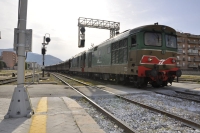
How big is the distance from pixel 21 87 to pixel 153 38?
27.0ft

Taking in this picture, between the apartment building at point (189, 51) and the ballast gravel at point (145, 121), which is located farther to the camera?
the apartment building at point (189, 51)

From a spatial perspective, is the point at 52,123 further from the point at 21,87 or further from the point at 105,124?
the point at 21,87

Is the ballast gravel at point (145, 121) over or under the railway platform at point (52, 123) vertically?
under

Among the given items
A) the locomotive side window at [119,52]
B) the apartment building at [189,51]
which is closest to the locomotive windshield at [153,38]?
the locomotive side window at [119,52]

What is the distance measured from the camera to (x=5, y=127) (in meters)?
4.12

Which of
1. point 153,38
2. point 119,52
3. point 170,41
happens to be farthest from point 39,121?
point 170,41

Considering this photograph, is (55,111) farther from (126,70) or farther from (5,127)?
(126,70)

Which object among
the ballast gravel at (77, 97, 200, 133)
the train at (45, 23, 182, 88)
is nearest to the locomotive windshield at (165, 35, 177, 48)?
the train at (45, 23, 182, 88)

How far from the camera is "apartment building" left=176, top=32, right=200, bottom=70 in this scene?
72688 mm

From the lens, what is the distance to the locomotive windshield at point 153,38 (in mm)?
11171

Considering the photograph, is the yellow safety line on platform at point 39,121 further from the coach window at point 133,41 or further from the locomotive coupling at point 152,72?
the coach window at point 133,41

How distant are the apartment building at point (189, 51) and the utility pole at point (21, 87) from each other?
73.1 metres

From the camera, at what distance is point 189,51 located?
74062 mm

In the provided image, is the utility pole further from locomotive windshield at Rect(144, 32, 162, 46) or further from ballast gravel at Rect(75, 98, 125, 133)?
locomotive windshield at Rect(144, 32, 162, 46)
